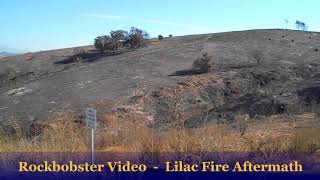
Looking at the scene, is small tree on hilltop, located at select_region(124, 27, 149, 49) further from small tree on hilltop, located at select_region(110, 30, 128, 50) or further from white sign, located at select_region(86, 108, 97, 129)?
white sign, located at select_region(86, 108, 97, 129)

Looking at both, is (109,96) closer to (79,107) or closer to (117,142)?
(79,107)

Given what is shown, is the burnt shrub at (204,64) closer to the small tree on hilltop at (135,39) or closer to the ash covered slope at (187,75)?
the ash covered slope at (187,75)

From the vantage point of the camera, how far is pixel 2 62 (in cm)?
3316

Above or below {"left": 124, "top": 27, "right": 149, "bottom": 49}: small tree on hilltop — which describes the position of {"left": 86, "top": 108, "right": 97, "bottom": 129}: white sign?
below

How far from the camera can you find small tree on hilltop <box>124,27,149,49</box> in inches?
1225

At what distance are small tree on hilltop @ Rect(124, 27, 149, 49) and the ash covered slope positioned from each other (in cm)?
286

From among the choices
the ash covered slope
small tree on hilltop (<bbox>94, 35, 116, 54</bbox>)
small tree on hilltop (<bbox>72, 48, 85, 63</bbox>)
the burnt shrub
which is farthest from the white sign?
small tree on hilltop (<bbox>94, 35, 116, 54</bbox>)

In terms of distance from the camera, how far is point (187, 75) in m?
20.2

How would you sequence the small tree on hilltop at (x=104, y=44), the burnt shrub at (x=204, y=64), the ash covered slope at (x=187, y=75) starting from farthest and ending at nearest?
the small tree on hilltop at (x=104, y=44)
the burnt shrub at (x=204, y=64)
the ash covered slope at (x=187, y=75)

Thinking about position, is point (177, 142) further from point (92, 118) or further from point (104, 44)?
point (104, 44)

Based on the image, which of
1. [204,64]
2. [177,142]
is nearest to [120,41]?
[204,64]

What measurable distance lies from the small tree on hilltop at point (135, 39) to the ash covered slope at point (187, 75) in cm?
286

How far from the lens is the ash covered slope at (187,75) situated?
54.8 ft

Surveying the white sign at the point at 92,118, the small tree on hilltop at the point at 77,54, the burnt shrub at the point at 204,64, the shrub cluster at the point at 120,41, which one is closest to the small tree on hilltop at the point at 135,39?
the shrub cluster at the point at 120,41
